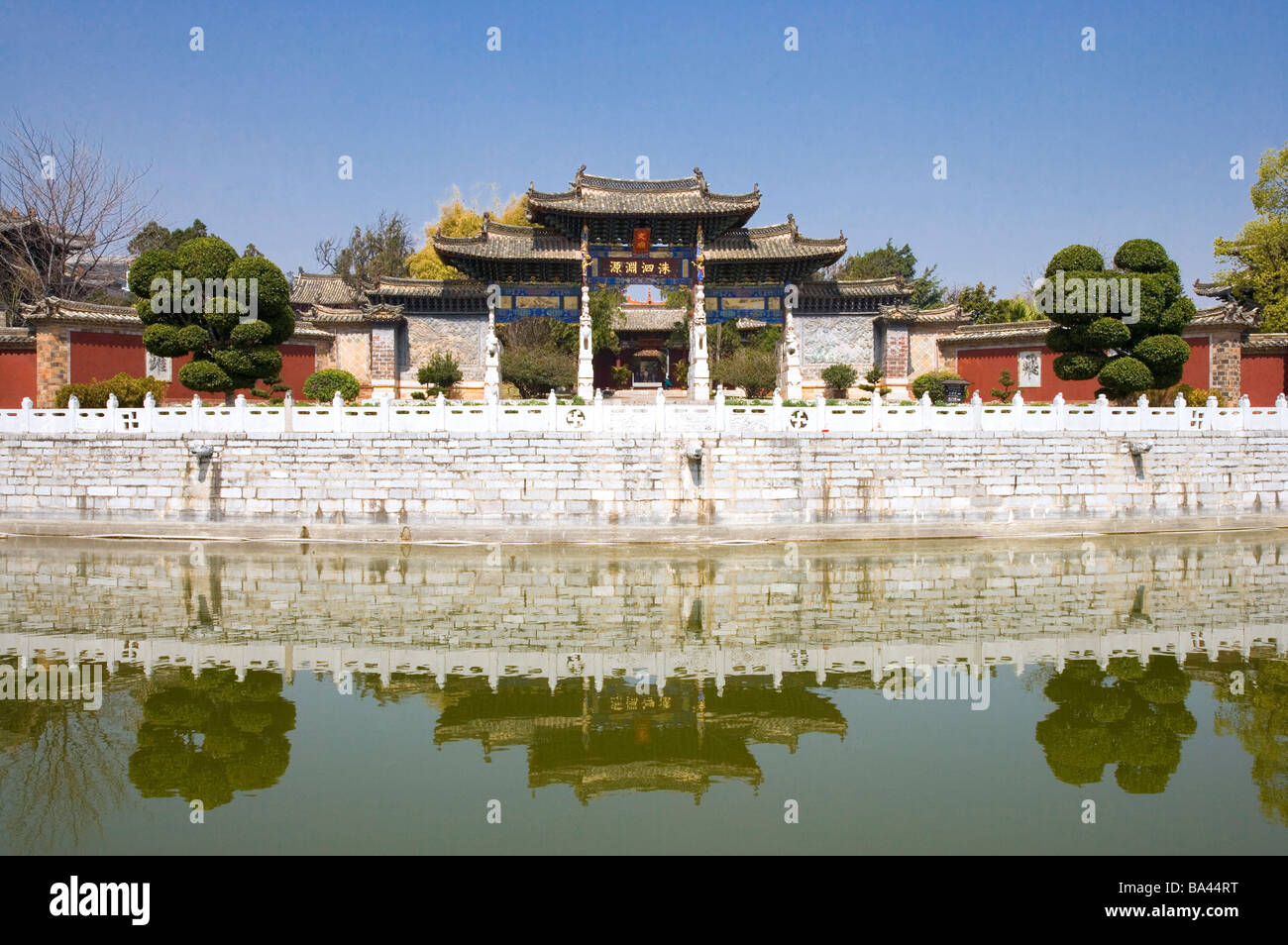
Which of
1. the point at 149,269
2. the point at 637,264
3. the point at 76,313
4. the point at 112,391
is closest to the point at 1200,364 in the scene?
the point at 637,264

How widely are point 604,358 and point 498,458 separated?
24.4 meters

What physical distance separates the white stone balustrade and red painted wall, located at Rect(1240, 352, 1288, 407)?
12525mm

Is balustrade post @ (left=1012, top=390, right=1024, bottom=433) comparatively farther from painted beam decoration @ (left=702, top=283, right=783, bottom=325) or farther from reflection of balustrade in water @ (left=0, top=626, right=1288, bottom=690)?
painted beam decoration @ (left=702, top=283, right=783, bottom=325)

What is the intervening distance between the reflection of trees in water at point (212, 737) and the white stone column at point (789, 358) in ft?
65.2

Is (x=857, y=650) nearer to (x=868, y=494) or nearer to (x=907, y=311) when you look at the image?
(x=868, y=494)

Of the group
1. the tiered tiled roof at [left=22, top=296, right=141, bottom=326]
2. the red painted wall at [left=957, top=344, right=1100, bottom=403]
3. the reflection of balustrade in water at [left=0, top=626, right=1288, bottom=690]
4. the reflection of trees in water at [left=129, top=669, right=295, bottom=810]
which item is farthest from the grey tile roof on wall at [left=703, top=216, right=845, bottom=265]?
the reflection of trees in water at [left=129, top=669, right=295, bottom=810]

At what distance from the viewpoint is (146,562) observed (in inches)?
695

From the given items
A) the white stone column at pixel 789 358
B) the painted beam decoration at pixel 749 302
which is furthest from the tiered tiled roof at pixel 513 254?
the white stone column at pixel 789 358

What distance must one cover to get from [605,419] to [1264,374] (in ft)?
→ 76.8

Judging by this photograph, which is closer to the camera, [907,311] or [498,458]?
[498,458]

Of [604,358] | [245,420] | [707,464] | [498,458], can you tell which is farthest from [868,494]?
[604,358]

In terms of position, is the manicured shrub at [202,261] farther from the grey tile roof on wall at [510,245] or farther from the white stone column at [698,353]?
the white stone column at [698,353]

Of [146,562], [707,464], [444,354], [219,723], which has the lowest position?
[219,723]

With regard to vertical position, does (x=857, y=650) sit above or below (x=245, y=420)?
below
